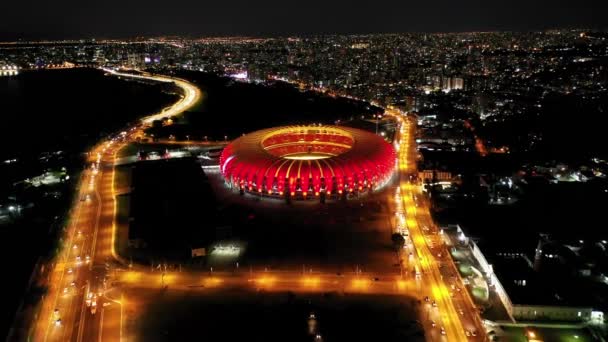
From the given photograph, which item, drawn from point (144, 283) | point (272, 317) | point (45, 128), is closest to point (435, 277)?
point (272, 317)

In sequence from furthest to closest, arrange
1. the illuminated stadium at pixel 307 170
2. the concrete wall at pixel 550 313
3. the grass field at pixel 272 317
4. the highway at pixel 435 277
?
the illuminated stadium at pixel 307 170
the concrete wall at pixel 550 313
the highway at pixel 435 277
the grass field at pixel 272 317

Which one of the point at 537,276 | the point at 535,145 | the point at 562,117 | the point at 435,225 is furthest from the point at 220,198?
the point at 562,117

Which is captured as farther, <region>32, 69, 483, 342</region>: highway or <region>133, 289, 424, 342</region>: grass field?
<region>32, 69, 483, 342</region>: highway

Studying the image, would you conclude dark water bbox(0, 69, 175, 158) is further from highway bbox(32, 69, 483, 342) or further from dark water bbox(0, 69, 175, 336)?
highway bbox(32, 69, 483, 342)

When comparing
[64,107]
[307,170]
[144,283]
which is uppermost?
[64,107]

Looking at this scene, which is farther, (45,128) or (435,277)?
(45,128)

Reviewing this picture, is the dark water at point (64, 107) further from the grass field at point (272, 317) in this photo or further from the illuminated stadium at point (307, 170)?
the grass field at point (272, 317)

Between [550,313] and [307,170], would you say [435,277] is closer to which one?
[550,313]

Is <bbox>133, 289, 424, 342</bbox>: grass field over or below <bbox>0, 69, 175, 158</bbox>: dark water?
below

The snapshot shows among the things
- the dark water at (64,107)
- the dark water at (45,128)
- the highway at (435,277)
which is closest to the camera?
the highway at (435,277)

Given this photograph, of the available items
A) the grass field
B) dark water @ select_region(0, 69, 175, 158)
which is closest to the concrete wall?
the grass field

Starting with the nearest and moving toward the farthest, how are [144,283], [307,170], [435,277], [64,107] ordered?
[144,283]
[435,277]
[307,170]
[64,107]

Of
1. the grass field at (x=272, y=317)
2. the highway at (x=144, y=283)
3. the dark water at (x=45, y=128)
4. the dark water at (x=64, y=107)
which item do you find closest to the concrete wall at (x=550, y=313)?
the highway at (x=144, y=283)
